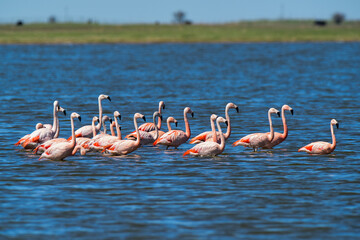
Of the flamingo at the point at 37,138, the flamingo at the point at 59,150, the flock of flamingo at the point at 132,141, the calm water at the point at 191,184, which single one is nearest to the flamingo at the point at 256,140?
the flock of flamingo at the point at 132,141

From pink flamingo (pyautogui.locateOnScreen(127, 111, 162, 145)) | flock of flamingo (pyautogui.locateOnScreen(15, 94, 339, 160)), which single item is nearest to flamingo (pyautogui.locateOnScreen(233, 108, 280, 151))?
flock of flamingo (pyautogui.locateOnScreen(15, 94, 339, 160))

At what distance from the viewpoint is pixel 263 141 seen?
18.5 meters

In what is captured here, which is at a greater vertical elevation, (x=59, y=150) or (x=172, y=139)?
(x=59, y=150)

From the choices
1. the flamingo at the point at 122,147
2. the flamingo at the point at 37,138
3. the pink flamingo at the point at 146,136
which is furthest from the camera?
the pink flamingo at the point at 146,136

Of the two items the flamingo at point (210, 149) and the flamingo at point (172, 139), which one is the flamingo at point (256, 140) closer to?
the flamingo at point (210, 149)

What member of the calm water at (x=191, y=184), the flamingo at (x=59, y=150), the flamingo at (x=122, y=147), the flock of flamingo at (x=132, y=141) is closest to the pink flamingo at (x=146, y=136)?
the flock of flamingo at (x=132, y=141)

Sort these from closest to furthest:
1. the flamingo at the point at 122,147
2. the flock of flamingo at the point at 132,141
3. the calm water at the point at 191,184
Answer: the calm water at the point at 191,184, the flock of flamingo at the point at 132,141, the flamingo at the point at 122,147

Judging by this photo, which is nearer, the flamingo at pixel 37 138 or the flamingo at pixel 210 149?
the flamingo at pixel 210 149

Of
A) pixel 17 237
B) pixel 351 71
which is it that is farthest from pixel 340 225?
pixel 351 71

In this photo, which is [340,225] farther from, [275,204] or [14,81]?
[14,81]

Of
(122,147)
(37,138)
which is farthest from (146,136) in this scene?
(37,138)

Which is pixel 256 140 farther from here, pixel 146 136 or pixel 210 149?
pixel 146 136

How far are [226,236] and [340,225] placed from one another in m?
1.85

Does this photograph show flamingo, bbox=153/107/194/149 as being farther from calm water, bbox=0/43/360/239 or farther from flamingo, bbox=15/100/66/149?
flamingo, bbox=15/100/66/149
